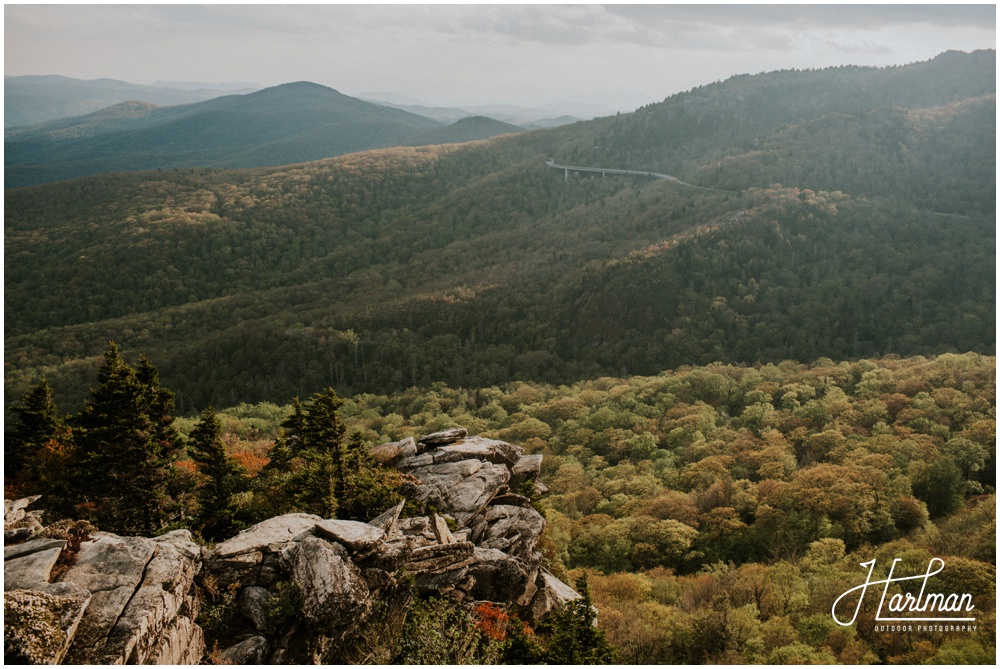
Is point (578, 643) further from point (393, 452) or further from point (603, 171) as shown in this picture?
point (603, 171)

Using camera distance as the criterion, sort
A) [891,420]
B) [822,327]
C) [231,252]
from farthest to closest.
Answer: [231,252], [822,327], [891,420]

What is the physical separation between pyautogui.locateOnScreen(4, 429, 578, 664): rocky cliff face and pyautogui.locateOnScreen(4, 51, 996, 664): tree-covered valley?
8.62 ft

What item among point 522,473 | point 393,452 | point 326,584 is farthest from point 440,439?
point 326,584

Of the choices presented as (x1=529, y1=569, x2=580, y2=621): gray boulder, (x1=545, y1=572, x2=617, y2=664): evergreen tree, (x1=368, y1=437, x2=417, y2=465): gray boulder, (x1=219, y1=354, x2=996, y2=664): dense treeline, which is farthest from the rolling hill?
(x1=545, y1=572, x2=617, y2=664): evergreen tree

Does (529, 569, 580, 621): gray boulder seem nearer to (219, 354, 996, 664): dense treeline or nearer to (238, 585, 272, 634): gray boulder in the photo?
(219, 354, 996, 664): dense treeline

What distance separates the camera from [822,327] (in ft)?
244

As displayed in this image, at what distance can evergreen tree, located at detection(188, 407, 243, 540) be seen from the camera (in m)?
21.6

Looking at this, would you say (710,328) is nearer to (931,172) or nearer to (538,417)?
(538,417)

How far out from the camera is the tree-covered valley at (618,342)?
2373 cm

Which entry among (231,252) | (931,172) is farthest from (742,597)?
(231,252)

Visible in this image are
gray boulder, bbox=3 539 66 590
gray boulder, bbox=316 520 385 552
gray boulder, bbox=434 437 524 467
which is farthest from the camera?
gray boulder, bbox=434 437 524 467

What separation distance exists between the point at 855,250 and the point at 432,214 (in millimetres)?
90172

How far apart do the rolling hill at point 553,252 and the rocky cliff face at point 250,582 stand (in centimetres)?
4952

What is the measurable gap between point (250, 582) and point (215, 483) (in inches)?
289
